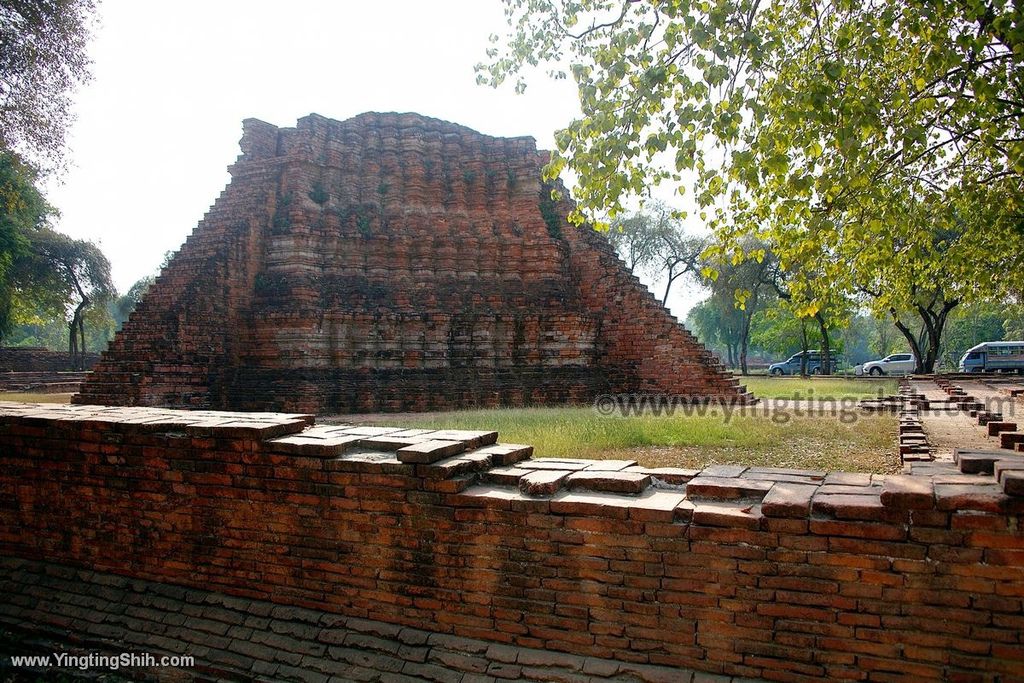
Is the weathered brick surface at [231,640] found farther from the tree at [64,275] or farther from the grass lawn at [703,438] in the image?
the tree at [64,275]

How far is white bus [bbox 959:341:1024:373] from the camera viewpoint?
1210 inches

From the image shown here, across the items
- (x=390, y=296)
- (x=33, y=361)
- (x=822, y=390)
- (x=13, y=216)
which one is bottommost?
(x=822, y=390)

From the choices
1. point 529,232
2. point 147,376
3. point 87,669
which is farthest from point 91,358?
point 87,669

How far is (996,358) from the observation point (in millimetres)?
31344

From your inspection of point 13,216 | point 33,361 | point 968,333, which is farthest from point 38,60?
point 968,333

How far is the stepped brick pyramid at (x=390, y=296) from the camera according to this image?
1172 cm

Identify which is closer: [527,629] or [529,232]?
[527,629]

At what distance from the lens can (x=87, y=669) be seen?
3.72 m

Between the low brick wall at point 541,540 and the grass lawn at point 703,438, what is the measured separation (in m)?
3.04

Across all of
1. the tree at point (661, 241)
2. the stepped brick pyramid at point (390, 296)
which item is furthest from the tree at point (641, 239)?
the stepped brick pyramid at point (390, 296)

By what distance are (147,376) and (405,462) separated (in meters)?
9.54

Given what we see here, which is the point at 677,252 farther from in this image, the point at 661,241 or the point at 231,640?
the point at 231,640

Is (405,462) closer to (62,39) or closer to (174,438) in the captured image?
(174,438)

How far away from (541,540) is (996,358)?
3674 cm
